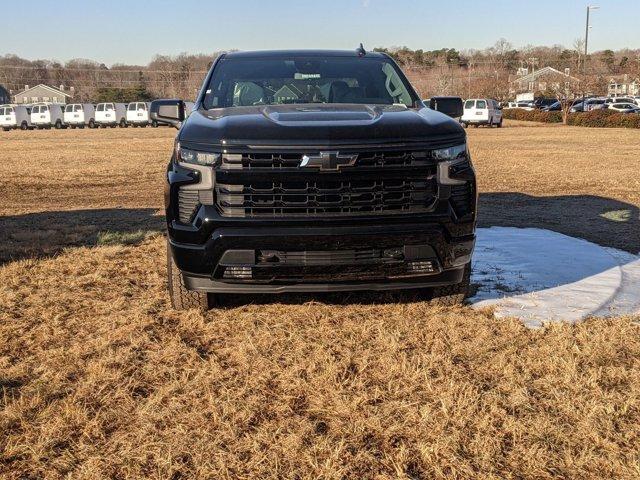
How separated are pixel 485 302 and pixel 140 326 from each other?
7.78ft

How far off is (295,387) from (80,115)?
57.1 meters

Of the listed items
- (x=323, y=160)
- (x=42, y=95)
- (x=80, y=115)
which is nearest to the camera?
(x=323, y=160)

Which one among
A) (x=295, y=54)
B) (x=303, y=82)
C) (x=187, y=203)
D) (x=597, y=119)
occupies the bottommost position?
(x=597, y=119)

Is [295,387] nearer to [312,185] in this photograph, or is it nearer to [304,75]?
[312,185]

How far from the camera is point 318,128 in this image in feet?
12.2

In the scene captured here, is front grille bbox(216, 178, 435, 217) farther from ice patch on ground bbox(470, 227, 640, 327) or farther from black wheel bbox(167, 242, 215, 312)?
ice patch on ground bbox(470, 227, 640, 327)

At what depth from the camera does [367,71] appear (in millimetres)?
5309

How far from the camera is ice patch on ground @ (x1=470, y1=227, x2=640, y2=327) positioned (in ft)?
14.3

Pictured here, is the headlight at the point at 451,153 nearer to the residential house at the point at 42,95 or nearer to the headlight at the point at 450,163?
the headlight at the point at 450,163

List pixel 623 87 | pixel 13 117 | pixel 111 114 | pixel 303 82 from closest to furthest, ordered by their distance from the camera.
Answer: pixel 303 82 < pixel 13 117 < pixel 111 114 < pixel 623 87

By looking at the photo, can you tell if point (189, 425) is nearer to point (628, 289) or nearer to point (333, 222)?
point (333, 222)

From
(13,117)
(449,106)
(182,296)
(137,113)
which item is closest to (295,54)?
(449,106)

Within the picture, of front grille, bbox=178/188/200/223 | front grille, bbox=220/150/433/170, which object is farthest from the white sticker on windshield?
front grille, bbox=178/188/200/223

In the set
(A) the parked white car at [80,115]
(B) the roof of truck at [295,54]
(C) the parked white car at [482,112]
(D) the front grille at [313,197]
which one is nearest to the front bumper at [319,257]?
(D) the front grille at [313,197]
